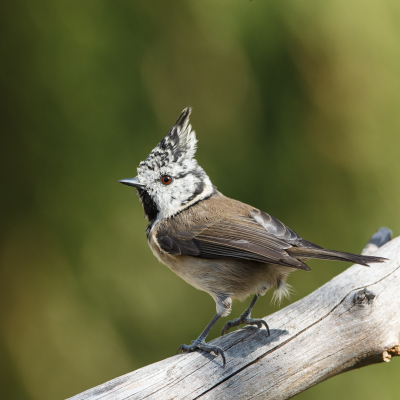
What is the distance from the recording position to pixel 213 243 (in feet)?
7.73

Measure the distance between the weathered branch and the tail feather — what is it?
337 millimetres

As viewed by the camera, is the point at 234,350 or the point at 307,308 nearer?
the point at 234,350

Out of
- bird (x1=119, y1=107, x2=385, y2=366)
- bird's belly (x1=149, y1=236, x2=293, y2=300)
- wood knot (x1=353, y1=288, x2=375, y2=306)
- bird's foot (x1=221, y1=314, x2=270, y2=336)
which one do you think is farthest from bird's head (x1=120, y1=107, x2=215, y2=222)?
wood knot (x1=353, y1=288, x2=375, y2=306)

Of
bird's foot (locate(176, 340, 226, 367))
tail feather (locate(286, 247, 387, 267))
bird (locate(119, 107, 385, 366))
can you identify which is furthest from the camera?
bird (locate(119, 107, 385, 366))

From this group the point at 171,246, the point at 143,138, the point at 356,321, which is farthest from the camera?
the point at 143,138

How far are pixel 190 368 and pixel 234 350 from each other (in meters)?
0.24

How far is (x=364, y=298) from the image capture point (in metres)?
2.22

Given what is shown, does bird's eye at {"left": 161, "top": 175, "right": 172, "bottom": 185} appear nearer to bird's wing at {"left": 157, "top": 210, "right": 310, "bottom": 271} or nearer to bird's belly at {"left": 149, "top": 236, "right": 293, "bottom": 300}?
bird's wing at {"left": 157, "top": 210, "right": 310, "bottom": 271}

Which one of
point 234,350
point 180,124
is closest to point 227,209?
point 180,124

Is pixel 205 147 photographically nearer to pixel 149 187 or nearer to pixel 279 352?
pixel 149 187

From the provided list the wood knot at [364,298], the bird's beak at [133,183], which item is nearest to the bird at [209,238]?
the bird's beak at [133,183]

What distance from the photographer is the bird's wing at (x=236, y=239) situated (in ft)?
7.24

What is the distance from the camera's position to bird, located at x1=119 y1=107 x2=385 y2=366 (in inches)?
87.7

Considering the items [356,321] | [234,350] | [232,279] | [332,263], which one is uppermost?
[232,279]
